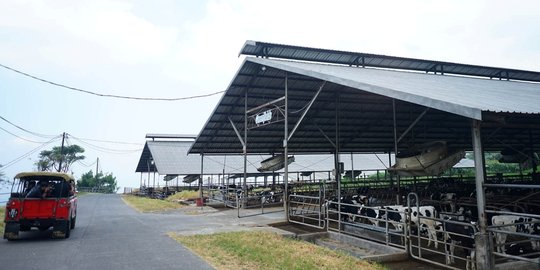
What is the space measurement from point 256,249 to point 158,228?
5424 mm

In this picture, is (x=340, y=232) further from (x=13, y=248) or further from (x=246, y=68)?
(x=13, y=248)

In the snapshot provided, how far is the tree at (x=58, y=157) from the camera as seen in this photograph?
4970 centimetres

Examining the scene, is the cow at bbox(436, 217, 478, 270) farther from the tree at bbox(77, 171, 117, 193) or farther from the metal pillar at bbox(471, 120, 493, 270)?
the tree at bbox(77, 171, 117, 193)

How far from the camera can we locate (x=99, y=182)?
62750 mm

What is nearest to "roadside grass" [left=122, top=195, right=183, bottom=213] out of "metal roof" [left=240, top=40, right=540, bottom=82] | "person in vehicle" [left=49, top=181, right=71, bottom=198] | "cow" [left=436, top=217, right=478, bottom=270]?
"person in vehicle" [left=49, top=181, right=71, bottom=198]

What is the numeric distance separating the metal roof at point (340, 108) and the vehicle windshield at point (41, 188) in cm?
779

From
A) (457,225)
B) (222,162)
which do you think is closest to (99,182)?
(222,162)

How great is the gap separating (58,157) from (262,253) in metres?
52.5

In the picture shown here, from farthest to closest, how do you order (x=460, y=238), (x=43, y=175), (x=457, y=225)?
(x=43, y=175)
(x=457, y=225)
(x=460, y=238)

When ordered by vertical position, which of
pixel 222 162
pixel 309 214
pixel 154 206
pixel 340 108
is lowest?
pixel 154 206

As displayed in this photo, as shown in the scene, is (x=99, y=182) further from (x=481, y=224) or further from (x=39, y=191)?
(x=481, y=224)

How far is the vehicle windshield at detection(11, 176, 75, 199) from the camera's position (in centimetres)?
1106

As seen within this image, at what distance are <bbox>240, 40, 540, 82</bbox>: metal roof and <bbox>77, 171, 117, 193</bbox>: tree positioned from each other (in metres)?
52.7

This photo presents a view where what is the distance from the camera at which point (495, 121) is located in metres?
6.90
